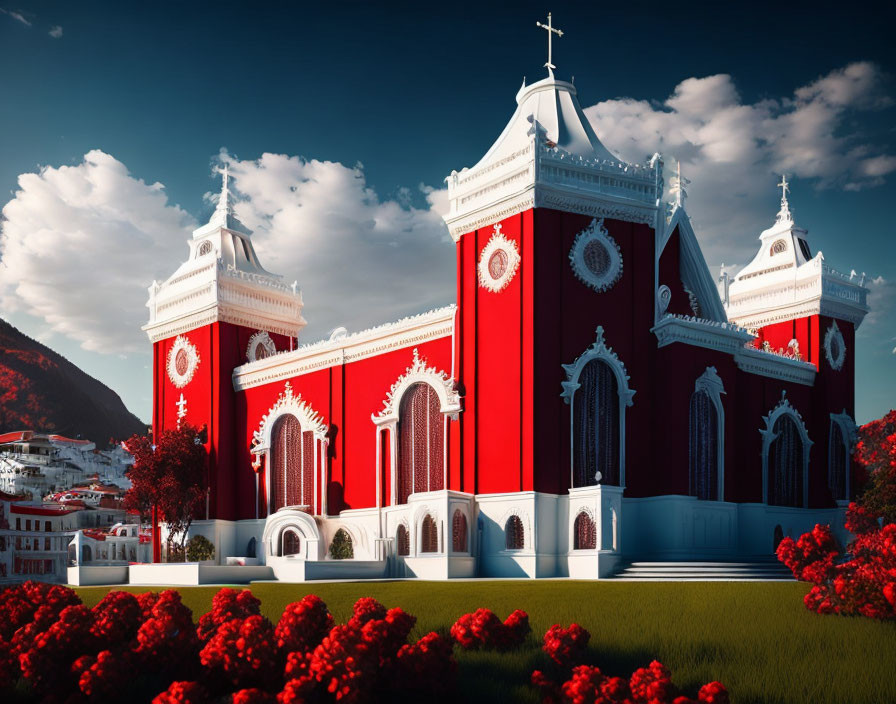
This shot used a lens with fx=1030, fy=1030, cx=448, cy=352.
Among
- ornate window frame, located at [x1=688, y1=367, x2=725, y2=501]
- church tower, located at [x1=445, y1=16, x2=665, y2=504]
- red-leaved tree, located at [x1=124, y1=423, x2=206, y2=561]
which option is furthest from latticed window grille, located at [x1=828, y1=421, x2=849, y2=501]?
red-leaved tree, located at [x1=124, y1=423, x2=206, y2=561]

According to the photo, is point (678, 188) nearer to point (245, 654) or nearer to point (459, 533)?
point (459, 533)

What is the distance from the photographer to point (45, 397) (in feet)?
276

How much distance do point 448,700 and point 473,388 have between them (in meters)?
16.5

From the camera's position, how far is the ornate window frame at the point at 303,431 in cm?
3238

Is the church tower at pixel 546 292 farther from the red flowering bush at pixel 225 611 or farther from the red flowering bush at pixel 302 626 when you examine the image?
the red flowering bush at pixel 302 626

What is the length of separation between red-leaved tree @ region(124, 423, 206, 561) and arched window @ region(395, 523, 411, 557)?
9.91 m

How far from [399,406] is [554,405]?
5.83 m

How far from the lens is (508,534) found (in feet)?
83.0

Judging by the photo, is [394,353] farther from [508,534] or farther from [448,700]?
[448,700]

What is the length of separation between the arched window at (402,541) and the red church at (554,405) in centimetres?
6

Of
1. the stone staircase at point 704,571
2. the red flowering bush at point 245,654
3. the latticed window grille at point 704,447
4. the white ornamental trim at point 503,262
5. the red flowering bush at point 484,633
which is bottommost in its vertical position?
the stone staircase at point 704,571

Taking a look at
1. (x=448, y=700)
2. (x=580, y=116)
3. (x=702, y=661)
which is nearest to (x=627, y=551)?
(x=580, y=116)

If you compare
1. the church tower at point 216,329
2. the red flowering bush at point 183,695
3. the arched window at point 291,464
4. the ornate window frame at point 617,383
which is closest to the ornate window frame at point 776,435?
the ornate window frame at point 617,383

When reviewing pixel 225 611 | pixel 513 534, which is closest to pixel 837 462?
pixel 513 534
